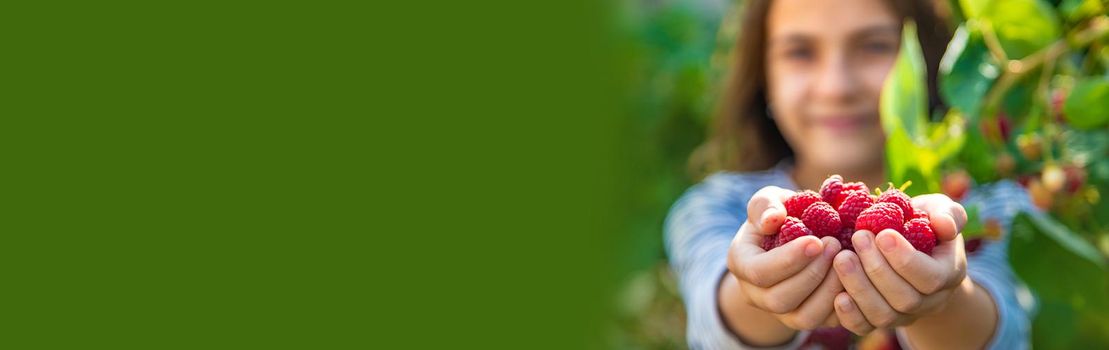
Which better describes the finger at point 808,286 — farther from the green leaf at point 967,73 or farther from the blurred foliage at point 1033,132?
the green leaf at point 967,73

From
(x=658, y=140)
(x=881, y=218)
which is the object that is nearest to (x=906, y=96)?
(x=881, y=218)

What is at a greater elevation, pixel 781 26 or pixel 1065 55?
pixel 781 26

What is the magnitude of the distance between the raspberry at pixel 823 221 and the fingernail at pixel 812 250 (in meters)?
0.03

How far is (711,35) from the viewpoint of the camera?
8.16ft

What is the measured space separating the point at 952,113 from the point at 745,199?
0.34 meters

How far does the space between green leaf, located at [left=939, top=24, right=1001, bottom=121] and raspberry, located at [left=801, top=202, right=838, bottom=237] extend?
29 centimetres

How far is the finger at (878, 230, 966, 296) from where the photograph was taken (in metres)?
0.58

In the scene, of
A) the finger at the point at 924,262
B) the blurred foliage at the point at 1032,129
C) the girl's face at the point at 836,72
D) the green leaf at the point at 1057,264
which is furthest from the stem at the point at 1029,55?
the finger at the point at 924,262

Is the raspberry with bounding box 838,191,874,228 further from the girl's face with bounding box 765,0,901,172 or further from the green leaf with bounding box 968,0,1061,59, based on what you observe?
the girl's face with bounding box 765,0,901,172

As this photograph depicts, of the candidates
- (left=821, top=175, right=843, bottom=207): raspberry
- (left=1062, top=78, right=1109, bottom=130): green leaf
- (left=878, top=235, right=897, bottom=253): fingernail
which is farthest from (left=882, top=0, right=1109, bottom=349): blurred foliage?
(left=878, top=235, right=897, bottom=253): fingernail

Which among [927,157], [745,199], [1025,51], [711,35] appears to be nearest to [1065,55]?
[1025,51]

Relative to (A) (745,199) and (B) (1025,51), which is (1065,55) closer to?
(B) (1025,51)

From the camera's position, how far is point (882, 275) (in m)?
0.59

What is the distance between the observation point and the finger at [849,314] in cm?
61
